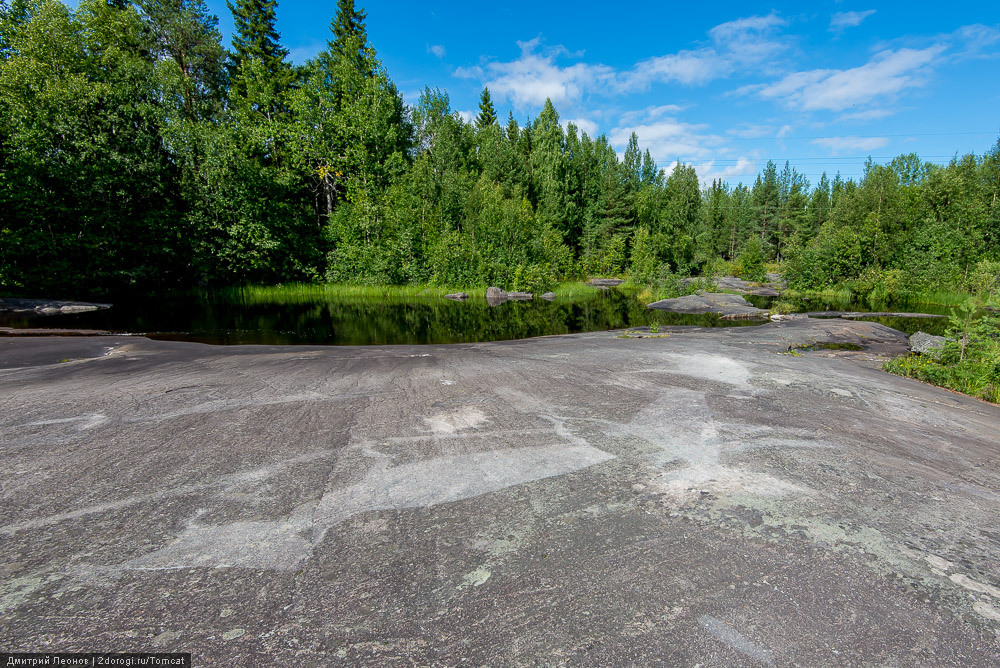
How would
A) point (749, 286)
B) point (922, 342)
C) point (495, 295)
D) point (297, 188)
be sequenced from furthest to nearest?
point (749, 286) < point (297, 188) < point (495, 295) < point (922, 342)

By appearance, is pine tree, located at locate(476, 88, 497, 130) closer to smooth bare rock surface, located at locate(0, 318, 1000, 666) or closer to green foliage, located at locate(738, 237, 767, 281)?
green foliage, located at locate(738, 237, 767, 281)

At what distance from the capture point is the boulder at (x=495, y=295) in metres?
34.1

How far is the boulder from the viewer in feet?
112

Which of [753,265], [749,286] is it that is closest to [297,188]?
[749,286]

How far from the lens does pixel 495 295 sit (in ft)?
118

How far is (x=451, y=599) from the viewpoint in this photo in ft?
8.79

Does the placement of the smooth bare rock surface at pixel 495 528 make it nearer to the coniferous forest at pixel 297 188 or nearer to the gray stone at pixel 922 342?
the gray stone at pixel 922 342

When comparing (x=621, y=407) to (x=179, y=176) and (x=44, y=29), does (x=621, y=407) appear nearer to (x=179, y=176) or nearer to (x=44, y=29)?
(x=179, y=176)

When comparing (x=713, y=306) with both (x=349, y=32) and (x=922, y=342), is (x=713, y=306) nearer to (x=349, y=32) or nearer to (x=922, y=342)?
(x=922, y=342)

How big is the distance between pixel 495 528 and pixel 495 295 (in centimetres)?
3289

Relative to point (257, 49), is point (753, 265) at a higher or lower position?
A: lower

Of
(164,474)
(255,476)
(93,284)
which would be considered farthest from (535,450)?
(93,284)

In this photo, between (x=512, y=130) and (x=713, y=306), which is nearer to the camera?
(x=713, y=306)

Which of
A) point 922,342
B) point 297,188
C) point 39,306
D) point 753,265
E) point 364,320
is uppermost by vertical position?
point 297,188
